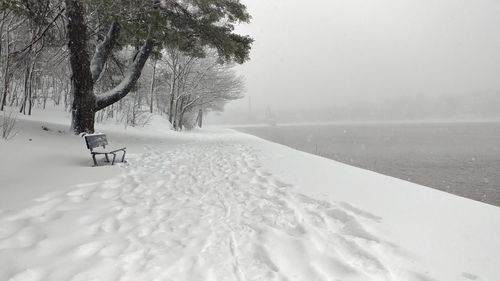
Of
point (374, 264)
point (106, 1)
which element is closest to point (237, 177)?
point (374, 264)

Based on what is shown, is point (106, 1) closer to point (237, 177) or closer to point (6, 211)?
point (237, 177)

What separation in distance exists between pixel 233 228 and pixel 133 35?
1038cm

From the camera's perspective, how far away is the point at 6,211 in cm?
397

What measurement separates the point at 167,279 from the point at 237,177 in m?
4.40

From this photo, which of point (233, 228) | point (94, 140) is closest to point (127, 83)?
point (94, 140)

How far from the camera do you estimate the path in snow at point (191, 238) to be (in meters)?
2.69

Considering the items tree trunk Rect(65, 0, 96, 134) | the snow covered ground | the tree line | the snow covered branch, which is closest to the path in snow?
the snow covered ground

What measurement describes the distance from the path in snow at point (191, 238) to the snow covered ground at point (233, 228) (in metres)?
Answer: 0.01

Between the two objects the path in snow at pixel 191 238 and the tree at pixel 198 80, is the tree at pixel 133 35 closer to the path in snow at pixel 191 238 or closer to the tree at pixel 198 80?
the path in snow at pixel 191 238

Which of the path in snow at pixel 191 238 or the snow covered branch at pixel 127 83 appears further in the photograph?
the snow covered branch at pixel 127 83

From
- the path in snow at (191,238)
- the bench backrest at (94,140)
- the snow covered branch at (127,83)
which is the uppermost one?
→ the snow covered branch at (127,83)

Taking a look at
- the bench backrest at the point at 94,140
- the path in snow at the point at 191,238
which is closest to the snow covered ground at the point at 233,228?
the path in snow at the point at 191,238

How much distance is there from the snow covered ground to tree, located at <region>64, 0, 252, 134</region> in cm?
476

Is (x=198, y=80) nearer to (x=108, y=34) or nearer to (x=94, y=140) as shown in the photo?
(x=108, y=34)
